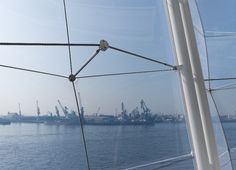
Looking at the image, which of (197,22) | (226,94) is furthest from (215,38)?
(226,94)

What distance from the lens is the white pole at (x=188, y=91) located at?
1.81 meters

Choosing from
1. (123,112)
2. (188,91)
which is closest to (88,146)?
(123,112)

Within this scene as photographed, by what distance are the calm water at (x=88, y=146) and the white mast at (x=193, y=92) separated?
0.94 ft

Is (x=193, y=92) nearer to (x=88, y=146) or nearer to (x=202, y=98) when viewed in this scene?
(x=202, y=98)

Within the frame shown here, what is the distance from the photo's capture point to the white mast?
5.95 ft

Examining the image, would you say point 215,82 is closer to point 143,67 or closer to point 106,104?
point 143,67

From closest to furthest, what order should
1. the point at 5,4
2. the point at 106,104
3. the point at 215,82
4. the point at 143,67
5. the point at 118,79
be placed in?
the point at 5,4, the point at 106,104, the point at 118,79, the point at 143,67, the point at 215,82

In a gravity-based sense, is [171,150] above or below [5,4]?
below

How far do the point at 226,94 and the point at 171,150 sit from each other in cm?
88

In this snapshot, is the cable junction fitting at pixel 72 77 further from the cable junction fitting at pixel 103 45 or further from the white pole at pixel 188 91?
the white pole at pixel 188 91

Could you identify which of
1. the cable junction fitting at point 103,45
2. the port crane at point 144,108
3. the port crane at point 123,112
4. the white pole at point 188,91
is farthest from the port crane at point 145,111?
the cable junction fitting at point 103,45

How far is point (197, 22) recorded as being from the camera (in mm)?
2717

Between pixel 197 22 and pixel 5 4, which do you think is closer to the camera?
pixel 5 4

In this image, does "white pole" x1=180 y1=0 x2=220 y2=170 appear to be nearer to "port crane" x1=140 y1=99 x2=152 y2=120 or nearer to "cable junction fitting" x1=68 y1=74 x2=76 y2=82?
"port crane" x1=140 y1=99 x2=152 y2=120
